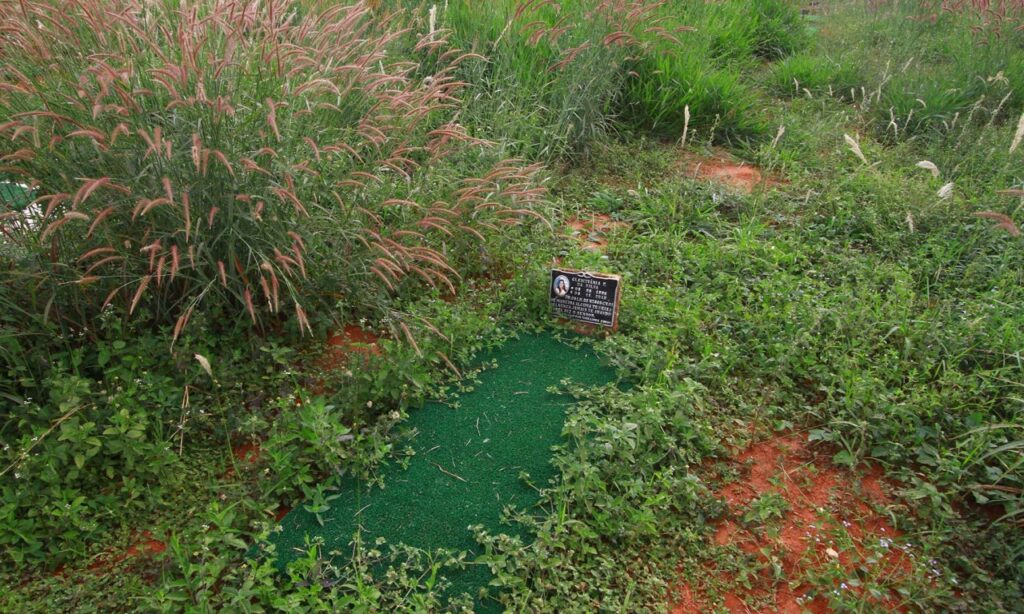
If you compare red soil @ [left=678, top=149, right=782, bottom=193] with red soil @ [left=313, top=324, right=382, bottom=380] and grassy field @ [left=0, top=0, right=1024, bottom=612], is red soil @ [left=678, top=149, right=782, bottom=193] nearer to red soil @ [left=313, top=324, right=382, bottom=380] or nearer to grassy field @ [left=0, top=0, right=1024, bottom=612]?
grassy field @ [left=0, top=0, right=1024, bottom=612]

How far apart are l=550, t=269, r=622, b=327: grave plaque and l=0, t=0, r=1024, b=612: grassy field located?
4.3 inches

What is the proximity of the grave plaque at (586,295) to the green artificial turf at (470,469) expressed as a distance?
195 mm

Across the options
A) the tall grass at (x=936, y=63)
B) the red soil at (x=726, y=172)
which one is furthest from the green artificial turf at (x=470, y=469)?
the tall grass at (x=936, y=63)

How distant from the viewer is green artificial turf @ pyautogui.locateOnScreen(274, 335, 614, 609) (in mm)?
2395

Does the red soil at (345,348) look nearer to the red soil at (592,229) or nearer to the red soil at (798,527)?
the red soil at (592,229)

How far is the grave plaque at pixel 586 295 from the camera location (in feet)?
11.0

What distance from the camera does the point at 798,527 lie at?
2547mm

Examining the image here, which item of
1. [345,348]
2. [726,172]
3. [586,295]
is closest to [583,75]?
[726,172]

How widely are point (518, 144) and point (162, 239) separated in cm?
249

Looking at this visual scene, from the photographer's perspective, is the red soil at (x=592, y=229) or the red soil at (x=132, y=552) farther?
the red soil at (x=592, y=229)

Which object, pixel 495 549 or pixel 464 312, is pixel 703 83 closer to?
pixel 464 312

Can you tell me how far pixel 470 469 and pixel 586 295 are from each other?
1.11 metres

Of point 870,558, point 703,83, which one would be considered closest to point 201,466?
point 870,558

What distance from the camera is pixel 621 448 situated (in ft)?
8.65
